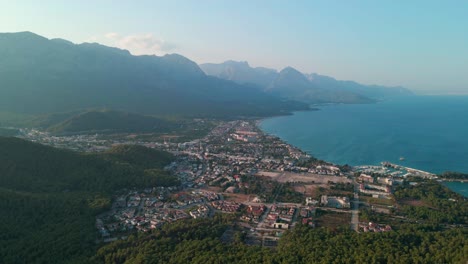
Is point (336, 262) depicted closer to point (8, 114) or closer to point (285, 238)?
point (285, 238)

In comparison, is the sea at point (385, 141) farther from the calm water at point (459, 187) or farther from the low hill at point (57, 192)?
the low hill at point (57, 192)

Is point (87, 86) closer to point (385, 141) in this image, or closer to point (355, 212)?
point (385, 141)

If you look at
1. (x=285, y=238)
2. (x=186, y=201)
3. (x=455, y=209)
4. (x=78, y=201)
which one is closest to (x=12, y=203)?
(x=78, y=201)

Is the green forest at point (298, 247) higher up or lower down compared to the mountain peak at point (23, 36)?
lower down

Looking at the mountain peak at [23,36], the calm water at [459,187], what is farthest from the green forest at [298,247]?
the mountain peak at [23,36]

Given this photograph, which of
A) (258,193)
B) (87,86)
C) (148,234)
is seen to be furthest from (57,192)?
(87,86)

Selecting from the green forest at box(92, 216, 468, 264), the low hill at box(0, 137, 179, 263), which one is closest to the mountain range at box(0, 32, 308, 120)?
the low hill at box(0, 137, 179, 263)
